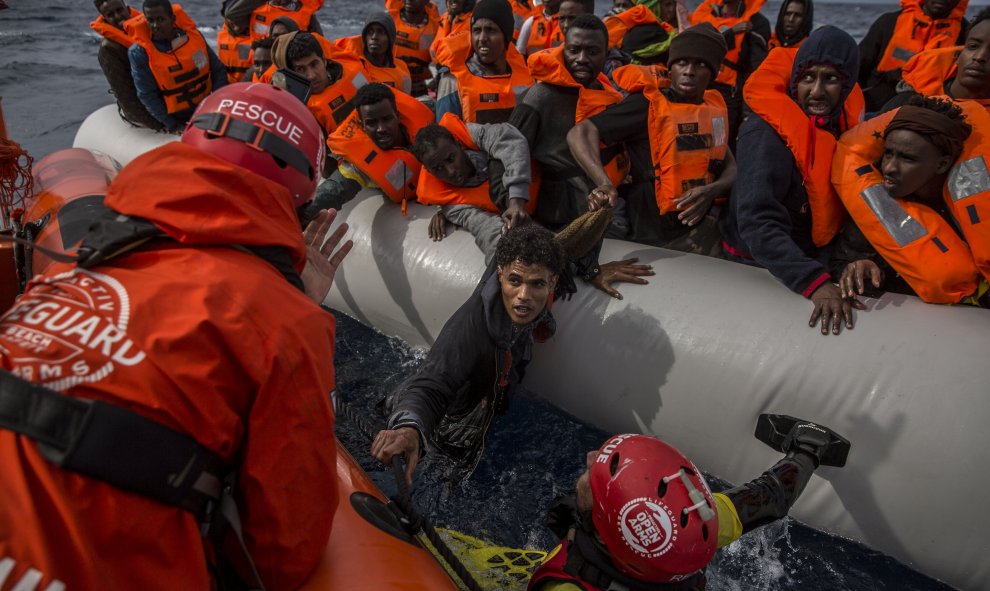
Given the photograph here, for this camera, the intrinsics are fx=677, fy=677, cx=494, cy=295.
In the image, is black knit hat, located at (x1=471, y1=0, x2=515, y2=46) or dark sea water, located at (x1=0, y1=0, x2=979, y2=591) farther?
black knit hat, located at (x1=471, y1=0, x2=515, y2=46)

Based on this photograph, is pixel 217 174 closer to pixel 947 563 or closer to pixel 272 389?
pixel 272 389

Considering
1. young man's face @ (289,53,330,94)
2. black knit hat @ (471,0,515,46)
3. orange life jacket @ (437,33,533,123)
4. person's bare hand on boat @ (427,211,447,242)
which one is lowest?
person's bare hand on boat @ (427,211,447,242)

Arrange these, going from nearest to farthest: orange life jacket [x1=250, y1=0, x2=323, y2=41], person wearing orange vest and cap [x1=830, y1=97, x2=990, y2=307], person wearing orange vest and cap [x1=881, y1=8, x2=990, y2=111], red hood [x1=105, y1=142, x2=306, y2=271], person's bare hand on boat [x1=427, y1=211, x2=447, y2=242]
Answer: red hood [x1=105, y1=142, x2=306, y2=271] → person wearing orange vest and cap [x1=830, y1=97, x2=990, y2=307] → person wearing orange vest and cap [x1=881, y1=8, x2=990, y2=111] → person's bare hand on boat [x1=427, y1=211, x2=447, y2=242] → orange life jacket [x1=250, y1=0, x2=323, y2=41]

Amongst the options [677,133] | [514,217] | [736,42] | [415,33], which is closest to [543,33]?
[415,33]


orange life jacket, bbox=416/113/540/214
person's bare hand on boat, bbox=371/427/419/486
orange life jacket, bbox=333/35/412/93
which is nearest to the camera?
person's bare hand on boat, bbox=371/427/419/486

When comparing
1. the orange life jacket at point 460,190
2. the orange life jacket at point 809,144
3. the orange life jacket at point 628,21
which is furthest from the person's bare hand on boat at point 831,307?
the orange life jacket at point 628,21

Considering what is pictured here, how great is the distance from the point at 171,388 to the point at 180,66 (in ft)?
18.6

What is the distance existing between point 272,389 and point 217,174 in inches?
16.2

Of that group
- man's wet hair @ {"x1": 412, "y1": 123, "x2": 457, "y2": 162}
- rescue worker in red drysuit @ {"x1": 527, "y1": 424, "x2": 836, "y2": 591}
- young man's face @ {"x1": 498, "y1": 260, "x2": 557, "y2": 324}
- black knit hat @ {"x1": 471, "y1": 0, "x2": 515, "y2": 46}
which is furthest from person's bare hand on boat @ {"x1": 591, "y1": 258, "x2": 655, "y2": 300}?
black knit hat @ {"x1": 471, "y1": 0, "x2": 515, "y2": 46}

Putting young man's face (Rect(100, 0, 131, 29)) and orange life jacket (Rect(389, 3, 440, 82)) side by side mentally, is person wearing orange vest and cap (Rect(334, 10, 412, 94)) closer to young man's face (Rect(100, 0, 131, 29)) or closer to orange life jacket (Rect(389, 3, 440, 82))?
orange life jacket (Rect(389, 3, 440, 82))

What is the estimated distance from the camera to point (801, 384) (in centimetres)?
259

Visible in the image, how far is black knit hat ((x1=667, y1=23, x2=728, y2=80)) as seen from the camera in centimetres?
311

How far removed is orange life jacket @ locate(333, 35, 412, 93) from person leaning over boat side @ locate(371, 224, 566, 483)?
2913 millimetres

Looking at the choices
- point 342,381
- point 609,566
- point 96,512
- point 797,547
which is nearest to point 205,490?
point 96,512
